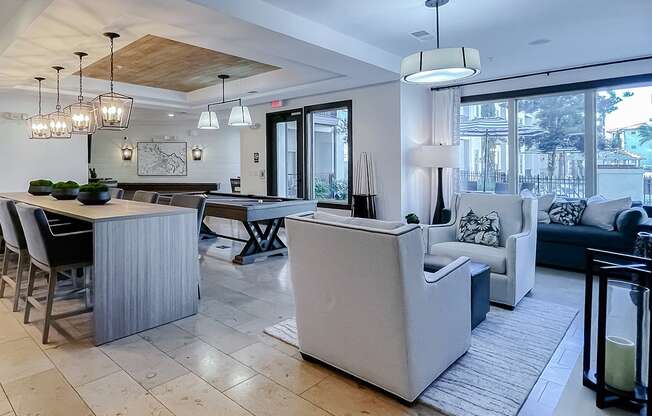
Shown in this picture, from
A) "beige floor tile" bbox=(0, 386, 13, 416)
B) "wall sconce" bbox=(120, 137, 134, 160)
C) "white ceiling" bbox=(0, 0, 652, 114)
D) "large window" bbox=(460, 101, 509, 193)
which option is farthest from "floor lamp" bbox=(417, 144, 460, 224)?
"wall sconce" bbox=(120, 137, 134, 160)

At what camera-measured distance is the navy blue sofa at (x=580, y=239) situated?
174 inches

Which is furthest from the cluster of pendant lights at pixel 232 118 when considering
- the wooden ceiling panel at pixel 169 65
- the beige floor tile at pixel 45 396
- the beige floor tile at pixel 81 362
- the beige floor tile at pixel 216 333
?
the beige floor tile at pixel 45 396

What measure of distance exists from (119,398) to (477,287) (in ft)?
7.92

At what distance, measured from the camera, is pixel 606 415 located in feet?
4.29

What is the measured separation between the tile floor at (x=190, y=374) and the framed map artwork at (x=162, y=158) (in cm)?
850

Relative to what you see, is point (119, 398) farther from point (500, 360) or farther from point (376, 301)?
point (500, 360)

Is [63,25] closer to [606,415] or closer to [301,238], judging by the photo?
[301,238]

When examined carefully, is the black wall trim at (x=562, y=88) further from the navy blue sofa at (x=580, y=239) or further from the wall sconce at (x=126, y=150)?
the wall sconce at (x=126, y=150)

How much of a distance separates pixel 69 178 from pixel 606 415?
854 cm

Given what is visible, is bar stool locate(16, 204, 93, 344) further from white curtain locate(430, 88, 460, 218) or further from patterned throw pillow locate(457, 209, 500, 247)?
white curtain locate(430, 88, 460, 218)

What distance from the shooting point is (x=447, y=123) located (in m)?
6.63

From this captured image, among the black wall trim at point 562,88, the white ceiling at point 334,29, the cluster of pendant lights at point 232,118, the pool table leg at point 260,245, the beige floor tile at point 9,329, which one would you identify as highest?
the white ceiling at point 334,29

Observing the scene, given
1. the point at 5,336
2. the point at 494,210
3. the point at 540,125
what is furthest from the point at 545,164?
the point at 5,336

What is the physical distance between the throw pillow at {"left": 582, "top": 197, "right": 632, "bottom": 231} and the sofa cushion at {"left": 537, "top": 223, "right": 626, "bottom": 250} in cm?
10
